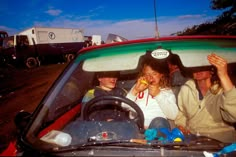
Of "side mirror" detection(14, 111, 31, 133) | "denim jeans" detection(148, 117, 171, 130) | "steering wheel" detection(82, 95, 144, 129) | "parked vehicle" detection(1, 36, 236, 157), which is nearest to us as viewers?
"parked vehicle" detection(1, 36, 236, 157)

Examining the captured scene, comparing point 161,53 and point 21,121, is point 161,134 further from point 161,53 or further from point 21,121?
point 21,121

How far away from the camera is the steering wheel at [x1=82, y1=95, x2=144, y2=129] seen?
239 cm

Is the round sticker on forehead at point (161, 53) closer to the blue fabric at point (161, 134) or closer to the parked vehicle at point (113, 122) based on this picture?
the parked vehicle at point (113, 122)

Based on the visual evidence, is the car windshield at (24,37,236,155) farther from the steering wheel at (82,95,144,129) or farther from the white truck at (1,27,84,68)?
the white truck at (1,27,84,68)

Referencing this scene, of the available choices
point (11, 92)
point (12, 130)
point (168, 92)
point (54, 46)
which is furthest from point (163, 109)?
point (54, 46)

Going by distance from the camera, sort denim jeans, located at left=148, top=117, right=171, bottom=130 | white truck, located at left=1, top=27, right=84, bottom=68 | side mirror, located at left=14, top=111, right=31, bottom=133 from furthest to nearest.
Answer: white truck, located at left=1, top=27, right=84, bottom=68
denim jeans, located at left=148, top=117, right=171, bottom=130
side mirror, located at left=14, top=111, right=31, bottom=133

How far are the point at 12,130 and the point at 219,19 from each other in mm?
30801

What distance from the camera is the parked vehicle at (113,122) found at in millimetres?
1719

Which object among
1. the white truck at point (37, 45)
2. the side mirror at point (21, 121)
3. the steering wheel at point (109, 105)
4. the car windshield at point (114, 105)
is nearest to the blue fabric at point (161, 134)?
the car windshield at point (114, 105)

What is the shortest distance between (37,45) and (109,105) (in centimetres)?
2141

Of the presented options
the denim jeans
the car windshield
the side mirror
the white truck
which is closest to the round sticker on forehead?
the car windshield

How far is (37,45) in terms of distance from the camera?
74.1 ft

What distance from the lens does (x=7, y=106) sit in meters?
8.42

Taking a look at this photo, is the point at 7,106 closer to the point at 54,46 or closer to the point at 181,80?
the point at 181,80
